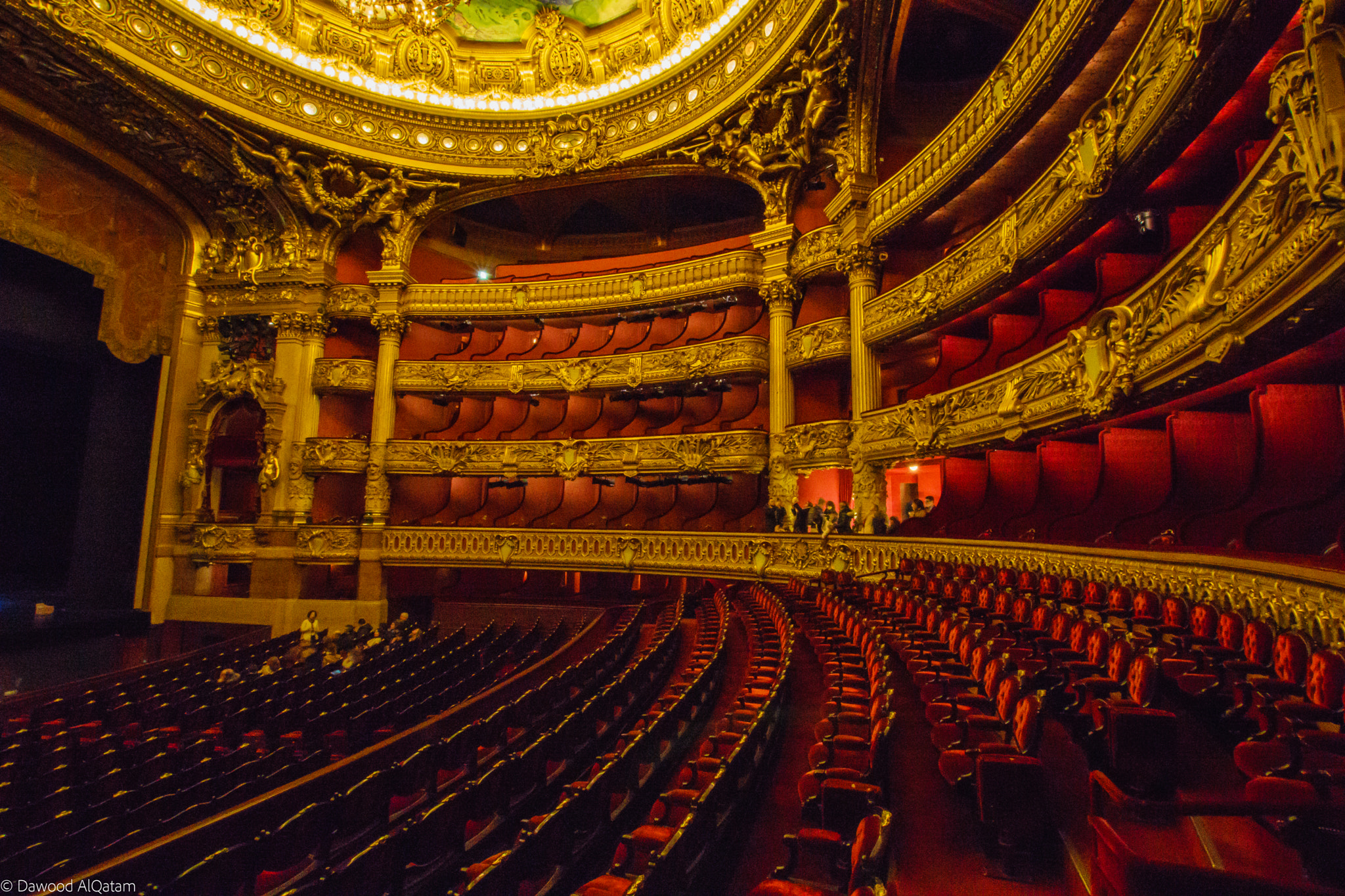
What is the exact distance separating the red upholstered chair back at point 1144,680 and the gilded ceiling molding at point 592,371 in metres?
8.81

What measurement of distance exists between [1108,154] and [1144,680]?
446cm

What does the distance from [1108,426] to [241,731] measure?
23.3 feet

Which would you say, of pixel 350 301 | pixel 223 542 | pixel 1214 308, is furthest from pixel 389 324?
pixel 1214 308

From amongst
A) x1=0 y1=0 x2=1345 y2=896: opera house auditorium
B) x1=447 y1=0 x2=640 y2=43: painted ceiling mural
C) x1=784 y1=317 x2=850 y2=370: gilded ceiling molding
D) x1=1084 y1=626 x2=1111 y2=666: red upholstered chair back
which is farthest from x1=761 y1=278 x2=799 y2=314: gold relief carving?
x1=1084 y1=626 x2=1111 y2=666: red upholstered chair back

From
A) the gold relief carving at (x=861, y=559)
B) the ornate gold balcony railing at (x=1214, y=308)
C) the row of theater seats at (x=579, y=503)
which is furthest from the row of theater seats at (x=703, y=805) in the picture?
the row of theater seats at (x=579, y=503)

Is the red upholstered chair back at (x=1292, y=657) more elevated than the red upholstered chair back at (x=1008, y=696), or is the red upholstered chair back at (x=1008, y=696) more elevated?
the red upholstered chair back at (x=1292, y=657)

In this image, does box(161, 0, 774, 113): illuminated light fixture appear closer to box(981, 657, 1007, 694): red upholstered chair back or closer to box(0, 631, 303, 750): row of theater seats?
box(0, 631, 303, 750): row of theater seats

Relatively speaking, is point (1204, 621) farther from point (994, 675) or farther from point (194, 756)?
point (194, 756)

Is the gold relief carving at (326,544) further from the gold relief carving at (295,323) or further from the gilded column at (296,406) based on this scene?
the gold relief carving at (295,323)

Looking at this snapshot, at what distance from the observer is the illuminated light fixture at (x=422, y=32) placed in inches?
400

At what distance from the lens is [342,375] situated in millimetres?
12727

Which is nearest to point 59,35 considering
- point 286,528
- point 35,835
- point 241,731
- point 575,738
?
point 286,528

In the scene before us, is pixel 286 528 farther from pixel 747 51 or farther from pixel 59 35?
pixel 747 51

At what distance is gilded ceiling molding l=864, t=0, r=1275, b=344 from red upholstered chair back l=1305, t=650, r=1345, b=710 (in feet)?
11.6
